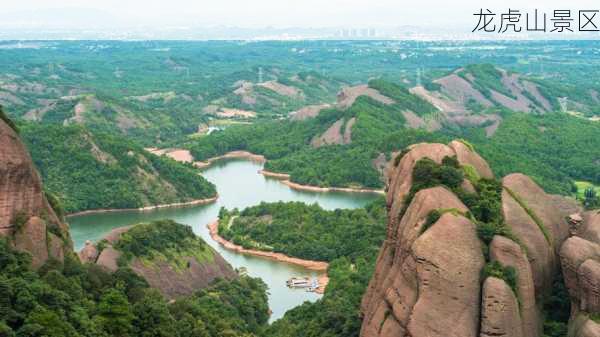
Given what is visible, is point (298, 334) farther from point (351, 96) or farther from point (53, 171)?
point (351, 96)

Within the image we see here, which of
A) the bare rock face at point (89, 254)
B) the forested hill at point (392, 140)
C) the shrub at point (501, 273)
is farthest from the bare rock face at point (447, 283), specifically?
the forested hill at point (392, 140)

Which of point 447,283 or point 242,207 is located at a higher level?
point 447,283

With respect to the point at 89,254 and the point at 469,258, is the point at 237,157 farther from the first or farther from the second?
the point at 469,258

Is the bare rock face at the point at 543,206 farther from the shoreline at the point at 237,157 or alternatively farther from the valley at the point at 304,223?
the shoreline at the point at 237,157

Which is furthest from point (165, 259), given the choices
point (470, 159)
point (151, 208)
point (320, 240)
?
point (151, 208)

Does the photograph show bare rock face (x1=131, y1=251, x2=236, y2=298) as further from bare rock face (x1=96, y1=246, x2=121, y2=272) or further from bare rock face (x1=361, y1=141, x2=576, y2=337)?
bare rock face (x1=361, y1=141, x2=576, y2=337)

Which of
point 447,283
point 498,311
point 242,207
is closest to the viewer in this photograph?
point 498,311
